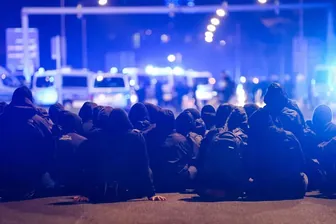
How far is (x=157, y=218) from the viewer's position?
26.2 ft

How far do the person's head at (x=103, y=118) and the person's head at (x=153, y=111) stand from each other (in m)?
0.71

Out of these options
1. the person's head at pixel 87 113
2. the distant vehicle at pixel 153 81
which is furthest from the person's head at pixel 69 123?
the distant vehicle at pixel 153 81

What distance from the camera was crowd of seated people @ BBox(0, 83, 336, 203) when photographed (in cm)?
903

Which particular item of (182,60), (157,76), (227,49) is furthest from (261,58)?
(157,76)

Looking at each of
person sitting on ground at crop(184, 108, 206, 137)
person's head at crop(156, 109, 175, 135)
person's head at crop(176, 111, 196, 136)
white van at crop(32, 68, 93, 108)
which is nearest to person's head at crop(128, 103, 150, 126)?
person's head at crop(156, 109, 175, 135)

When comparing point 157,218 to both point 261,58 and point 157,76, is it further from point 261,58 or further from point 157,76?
point 261,58

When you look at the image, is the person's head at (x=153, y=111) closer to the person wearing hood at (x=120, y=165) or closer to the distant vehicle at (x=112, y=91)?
the person wearing hood at (x=120, y=165)

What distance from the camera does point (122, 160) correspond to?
8.97m

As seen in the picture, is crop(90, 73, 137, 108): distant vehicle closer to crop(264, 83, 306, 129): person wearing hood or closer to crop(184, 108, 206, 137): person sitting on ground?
crop(184, 108, 206, 137): person sitting on ground

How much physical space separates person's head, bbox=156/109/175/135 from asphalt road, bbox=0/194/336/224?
4.36ft

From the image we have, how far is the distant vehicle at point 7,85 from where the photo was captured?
28734 mm

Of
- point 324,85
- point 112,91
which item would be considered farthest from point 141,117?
point 324,85

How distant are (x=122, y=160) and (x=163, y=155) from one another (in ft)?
3.67

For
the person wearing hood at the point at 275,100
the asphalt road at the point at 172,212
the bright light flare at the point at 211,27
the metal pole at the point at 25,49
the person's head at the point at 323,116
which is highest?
the bright light flare at the point at 211,27
